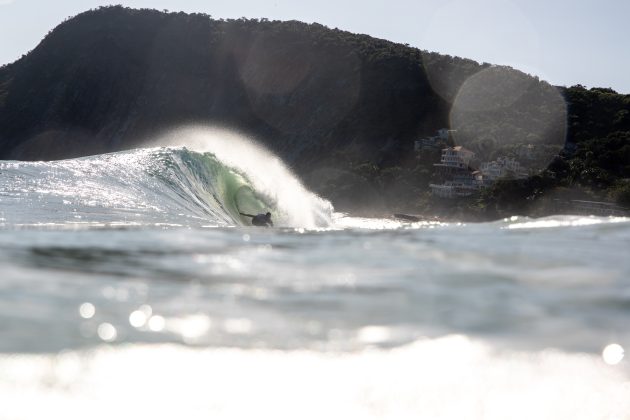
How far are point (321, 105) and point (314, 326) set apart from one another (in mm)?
100135

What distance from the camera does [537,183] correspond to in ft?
217

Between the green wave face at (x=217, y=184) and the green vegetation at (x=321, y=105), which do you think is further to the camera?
the green vegetation at (x=321, y=105)

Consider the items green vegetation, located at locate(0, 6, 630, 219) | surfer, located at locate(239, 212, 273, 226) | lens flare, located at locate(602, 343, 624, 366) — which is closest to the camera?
lens flare, located at locate(602, 343, 624, 366)

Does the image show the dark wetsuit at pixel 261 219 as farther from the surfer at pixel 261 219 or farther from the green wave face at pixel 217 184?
the green wave face at pixel 217 184

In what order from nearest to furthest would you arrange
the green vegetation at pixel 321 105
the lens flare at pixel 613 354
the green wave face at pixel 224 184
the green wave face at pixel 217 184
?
the lens flare at pixel 613 354, the green wave face at pixel 217 184, the green wave face at pixel 224 184, the green vegetation at pixel 321 105

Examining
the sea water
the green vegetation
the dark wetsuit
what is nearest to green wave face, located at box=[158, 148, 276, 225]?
the dark wetsuit

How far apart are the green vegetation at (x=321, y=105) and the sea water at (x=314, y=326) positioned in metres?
56.3

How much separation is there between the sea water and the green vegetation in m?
56.3

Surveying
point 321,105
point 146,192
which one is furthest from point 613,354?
point 321,105

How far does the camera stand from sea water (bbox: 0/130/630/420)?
3.63m

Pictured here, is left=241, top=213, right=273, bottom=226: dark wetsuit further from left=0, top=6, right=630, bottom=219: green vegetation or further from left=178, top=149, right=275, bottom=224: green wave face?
left=0, top=6, right=630, bottom=219: green vegetation

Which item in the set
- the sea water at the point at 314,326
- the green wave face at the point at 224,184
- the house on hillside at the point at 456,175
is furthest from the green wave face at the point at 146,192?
the house on hillside at the point at 456,175

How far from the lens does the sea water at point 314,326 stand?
11.9ft

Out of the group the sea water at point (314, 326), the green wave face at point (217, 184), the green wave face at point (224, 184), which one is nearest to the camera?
the sea water at point (314, 326)
